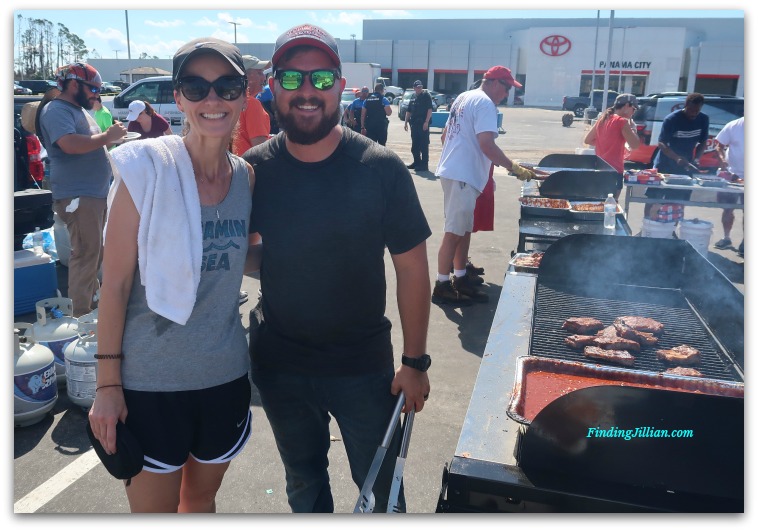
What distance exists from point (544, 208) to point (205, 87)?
423 centimetres

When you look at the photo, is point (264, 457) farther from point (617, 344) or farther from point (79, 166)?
point (79, 166)

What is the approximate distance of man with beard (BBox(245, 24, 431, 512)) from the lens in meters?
1.95

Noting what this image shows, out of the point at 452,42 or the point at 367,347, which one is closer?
the point at 367,347

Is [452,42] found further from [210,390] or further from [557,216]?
[210,390]

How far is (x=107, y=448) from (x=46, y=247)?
16.5 feet

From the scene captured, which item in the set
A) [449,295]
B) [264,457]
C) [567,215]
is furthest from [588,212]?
[264,457]

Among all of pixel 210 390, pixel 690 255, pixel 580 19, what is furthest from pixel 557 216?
pixel 580 19

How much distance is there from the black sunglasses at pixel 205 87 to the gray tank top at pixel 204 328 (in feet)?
0.89

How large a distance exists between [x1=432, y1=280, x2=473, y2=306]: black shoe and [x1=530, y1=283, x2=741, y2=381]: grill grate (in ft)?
6.16

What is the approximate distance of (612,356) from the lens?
8.90ft

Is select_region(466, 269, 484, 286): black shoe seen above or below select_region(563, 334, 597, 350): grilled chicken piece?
below

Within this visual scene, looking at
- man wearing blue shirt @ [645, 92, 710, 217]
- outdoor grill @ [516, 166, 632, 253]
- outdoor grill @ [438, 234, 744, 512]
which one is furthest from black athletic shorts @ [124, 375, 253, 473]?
man wearing blue shirt @ [645, 92, 710, 217]

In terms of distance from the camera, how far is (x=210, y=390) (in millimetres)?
1884

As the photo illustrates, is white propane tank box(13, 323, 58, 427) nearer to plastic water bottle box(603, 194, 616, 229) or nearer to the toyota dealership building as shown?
plastic water bottle box(603, 194, 616, 229)
